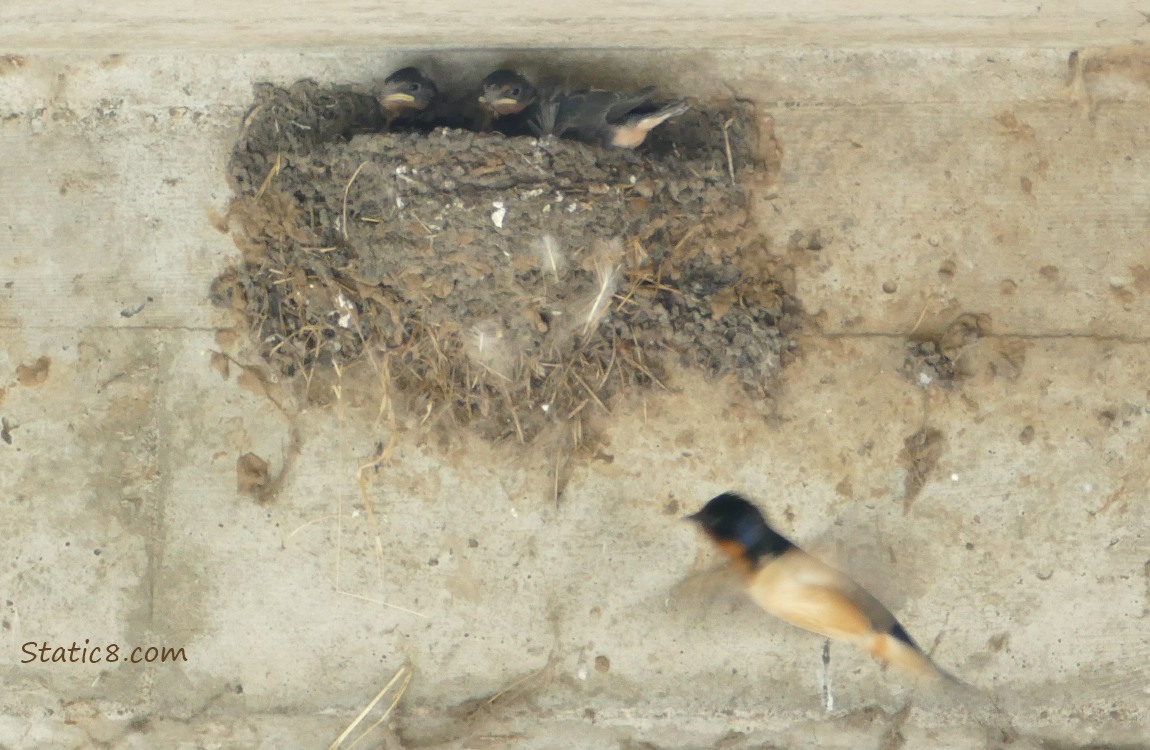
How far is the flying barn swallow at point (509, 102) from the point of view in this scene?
9.41 ft

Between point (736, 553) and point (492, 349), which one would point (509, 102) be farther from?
point (736, 553)

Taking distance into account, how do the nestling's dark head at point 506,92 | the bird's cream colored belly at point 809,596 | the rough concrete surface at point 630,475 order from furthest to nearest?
1. the rough concrete surface at point 630,475
2. the bird's cream colored belly at point 809,596
3. the nestling's dark head at point 506,92

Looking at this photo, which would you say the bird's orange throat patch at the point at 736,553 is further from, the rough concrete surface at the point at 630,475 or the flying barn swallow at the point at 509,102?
the flying barn swallow at the point at 509,102

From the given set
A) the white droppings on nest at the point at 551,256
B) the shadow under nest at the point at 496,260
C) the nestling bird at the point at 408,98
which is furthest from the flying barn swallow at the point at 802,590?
the nestling bird at the point at 408,98

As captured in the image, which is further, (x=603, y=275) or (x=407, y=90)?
(x=603, y=275)

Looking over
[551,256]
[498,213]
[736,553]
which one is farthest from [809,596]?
[498,213]

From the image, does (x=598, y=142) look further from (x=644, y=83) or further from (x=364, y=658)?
(x=364, y=658)

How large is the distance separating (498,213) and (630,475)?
3.35 feet

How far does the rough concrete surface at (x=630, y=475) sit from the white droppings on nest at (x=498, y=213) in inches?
28.7

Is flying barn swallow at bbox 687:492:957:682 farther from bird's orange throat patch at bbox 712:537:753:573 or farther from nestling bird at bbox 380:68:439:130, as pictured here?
nestling bird at bbox 380:68:439:130

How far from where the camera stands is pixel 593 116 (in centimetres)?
295

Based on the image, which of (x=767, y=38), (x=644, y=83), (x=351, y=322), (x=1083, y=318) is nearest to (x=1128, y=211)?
(x=1083, y=318)

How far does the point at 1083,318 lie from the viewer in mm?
3268

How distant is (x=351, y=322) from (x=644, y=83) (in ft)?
4.01
